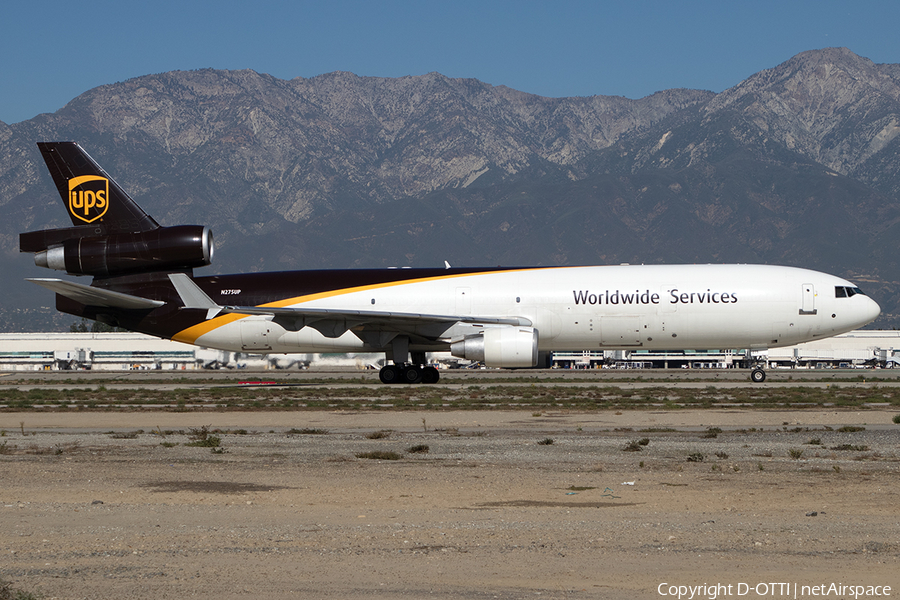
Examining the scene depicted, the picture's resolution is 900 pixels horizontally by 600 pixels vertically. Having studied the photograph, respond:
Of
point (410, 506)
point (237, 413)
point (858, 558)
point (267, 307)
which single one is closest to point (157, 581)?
point (410, 506)

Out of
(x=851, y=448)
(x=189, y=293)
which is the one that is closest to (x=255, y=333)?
(x=189, y=293)

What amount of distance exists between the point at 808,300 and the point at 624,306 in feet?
25.1

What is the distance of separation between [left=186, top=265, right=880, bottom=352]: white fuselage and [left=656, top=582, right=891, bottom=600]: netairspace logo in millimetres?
29992

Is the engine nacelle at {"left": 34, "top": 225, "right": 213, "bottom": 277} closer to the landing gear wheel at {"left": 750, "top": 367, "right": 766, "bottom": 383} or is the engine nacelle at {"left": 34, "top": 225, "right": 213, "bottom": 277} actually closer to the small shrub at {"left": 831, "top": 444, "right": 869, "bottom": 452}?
the landing gear wheel at {"left": 750, "top": 367, "right": 766, "bottom": 383}

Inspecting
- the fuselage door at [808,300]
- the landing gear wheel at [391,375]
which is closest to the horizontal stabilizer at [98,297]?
the landing gear wheel at [391,375]

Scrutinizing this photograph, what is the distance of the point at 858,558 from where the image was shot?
9.00 metres

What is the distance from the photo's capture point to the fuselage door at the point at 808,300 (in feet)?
125

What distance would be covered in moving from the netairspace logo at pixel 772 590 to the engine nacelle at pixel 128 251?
109 feet

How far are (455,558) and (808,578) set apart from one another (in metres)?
3.27

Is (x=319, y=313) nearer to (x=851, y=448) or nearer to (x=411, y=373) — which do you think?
(x=411, y=373)

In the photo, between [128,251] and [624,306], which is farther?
[128,251]

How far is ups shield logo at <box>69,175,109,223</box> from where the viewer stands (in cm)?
3872

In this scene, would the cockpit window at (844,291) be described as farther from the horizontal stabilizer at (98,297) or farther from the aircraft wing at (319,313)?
the horizontal stabilizer at (98,297)

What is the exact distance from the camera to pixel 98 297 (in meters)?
38.3
